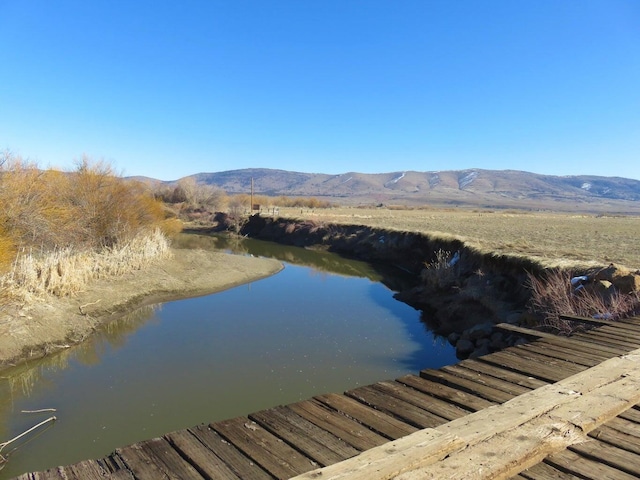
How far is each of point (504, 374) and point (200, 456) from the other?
3692 mm

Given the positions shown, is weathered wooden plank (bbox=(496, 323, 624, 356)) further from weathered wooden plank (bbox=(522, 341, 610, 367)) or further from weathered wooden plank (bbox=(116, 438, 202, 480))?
weathered wooden plank (bbox=(116, 438, 202, 480))

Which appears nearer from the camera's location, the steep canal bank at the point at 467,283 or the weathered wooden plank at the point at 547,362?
the weathered wooden plank at the point at 547,362

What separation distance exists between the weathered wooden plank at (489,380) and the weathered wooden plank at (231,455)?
2859 millimetres

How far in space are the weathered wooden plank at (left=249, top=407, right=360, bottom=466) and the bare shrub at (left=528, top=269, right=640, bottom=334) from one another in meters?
6.74

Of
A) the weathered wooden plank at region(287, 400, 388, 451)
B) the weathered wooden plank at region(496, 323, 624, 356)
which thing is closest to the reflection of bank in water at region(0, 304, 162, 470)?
the weathered wooden plank at region(287, 400, 388, 451)

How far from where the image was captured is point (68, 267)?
15.1 metres

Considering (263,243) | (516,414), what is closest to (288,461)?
(516,414)

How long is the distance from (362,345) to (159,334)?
658 cm

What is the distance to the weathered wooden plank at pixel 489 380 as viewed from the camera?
4611 millimetres

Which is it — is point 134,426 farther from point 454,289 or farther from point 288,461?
point 454,289

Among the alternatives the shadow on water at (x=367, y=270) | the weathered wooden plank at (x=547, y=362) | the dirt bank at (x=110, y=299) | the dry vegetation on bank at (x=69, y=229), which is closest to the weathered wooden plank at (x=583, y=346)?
the weathered wooden plank at (x=547, y=362)

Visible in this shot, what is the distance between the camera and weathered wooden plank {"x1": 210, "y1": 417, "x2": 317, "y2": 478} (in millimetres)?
3133

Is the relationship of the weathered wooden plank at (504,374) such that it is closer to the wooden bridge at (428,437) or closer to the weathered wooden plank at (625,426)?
the wooden bridge at (428,437)

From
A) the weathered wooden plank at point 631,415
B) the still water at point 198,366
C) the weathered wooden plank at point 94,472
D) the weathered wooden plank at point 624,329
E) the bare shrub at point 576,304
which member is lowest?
the still water at point 198,366
